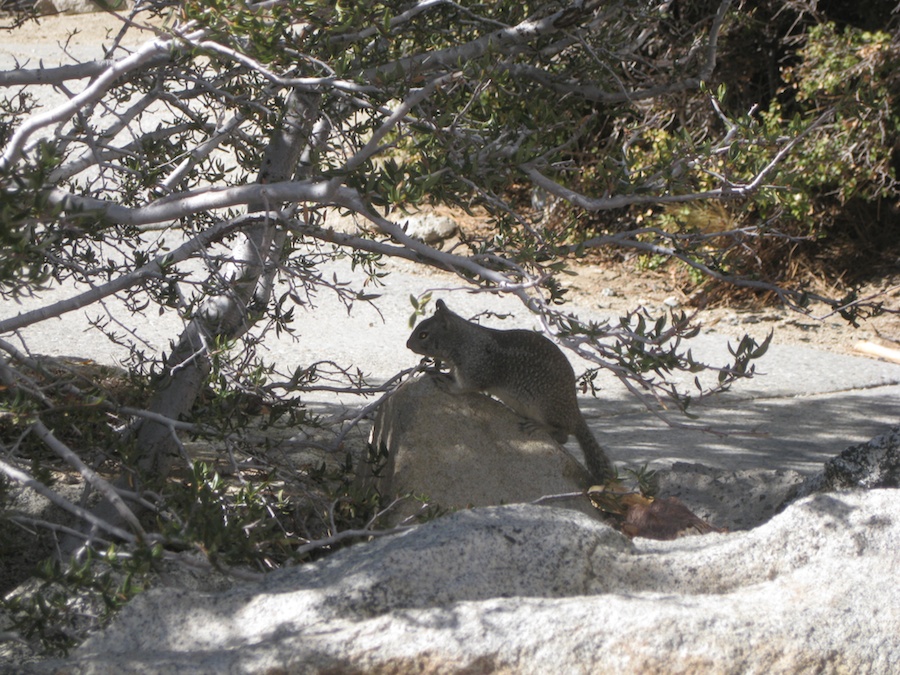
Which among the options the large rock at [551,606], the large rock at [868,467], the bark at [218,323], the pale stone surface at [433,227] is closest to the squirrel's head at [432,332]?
the bark at [218,323]

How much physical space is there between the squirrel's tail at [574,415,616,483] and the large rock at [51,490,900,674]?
1.65 metres

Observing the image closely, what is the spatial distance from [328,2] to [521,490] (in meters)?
2.22

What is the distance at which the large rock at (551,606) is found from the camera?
2.24 meters

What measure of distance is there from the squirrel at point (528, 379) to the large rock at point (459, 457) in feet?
0.34

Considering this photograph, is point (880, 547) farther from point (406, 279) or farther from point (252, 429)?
point (406, 279)

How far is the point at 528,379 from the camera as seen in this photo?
4.75m

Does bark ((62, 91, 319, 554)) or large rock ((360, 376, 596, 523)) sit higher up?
bark ((62, 91, 319, 554))

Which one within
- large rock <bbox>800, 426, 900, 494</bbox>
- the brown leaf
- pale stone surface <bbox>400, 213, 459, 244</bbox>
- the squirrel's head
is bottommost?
the brown leaf

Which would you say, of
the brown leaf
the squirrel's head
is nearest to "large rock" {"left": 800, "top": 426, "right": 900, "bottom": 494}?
the brown leaf

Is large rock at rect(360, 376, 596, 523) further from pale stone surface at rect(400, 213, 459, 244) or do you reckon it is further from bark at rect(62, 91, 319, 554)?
pale stone surface at rect(400, 213, 459, 244)

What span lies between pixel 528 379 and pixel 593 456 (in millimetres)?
492

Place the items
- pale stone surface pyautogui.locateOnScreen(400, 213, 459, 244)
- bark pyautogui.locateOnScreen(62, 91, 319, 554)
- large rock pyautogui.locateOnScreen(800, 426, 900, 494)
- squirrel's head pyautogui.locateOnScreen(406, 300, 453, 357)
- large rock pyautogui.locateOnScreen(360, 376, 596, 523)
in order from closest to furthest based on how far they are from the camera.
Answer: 1. large rock pyautogui.locateOnScreen(800, 426, 900, 494)
2. bark pyautogui.locateOnScreen(62, 91, 319, 554)
3. large rock pyautogui.locateOnScreen(360, 376, 596, 523)
4. squirrel's head pyautogui.locateOnScreen(406, 300, 453, 357)
5. pale stone surface pyautogui.locateOnScreen(400, 213, 459, 244)

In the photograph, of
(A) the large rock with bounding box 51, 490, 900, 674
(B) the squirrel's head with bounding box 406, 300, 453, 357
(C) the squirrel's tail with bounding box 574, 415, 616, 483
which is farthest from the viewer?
(B) the squirrel's head with bounding box 406, 300, 453, 357

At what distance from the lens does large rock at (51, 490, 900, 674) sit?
7.36 feet
